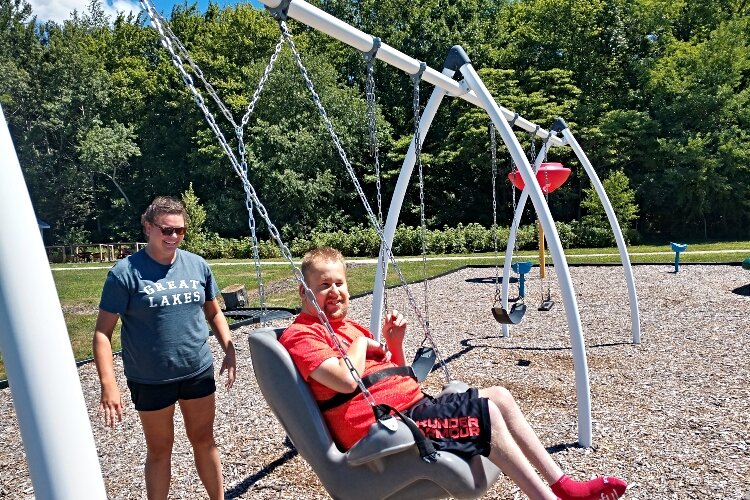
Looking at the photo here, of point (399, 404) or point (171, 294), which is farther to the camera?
point (171, 294)

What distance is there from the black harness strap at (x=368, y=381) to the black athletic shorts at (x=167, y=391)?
2.10 feet

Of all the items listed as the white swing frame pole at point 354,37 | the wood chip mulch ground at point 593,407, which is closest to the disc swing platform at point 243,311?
the wood chip mulch ground at point 593,407

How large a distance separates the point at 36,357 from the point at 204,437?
190 centimetres

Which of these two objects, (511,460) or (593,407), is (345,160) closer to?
(511,460)

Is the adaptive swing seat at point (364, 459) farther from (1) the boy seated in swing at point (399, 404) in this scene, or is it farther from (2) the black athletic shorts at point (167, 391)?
(2) the black athletic shorts at point (167, 391)

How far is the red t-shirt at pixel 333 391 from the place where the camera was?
7.79 ft

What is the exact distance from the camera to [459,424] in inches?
91.4

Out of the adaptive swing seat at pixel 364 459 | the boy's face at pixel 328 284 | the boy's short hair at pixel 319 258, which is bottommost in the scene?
the adaptive swing seat at pixel 364 459

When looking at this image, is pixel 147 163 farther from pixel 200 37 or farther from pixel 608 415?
pixel 608 415

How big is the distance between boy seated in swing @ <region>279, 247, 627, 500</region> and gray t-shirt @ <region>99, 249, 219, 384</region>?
463mm

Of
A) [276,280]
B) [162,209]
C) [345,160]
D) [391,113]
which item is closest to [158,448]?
[162,209]

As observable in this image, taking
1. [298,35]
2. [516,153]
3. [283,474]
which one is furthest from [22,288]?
[298,35]

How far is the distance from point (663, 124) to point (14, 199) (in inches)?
1037

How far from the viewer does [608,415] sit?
4375 mm
